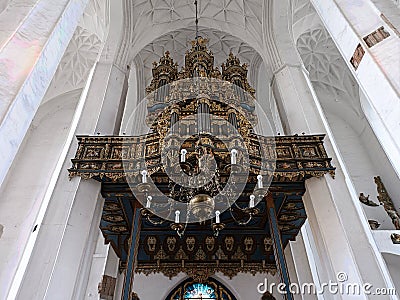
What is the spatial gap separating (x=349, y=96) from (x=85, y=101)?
1012cm

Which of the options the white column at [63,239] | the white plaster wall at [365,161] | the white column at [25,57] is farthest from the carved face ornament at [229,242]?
the white column at [25,57]

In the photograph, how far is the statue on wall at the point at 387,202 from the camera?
10804 millimetres

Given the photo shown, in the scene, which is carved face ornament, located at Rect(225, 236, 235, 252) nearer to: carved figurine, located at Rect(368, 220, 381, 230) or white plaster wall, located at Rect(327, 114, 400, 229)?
carved figurine, located at Rect(368, 220, 381, 230)

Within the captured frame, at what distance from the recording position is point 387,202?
1135cm

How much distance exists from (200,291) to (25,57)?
7.97 meters

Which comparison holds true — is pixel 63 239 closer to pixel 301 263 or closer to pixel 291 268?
pixel 301 263

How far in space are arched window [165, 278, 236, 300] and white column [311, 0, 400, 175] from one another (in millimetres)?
6805

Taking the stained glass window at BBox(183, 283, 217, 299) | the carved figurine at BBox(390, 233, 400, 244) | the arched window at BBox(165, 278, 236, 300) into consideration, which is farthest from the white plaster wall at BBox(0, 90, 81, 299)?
the carved figurine at BBox(390, 233, 400, 244)

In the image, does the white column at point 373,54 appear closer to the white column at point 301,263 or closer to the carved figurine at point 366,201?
the white column at point 301,263

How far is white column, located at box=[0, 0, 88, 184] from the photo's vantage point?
384cm

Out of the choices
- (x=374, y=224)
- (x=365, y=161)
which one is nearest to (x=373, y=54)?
(x=374, y=224)

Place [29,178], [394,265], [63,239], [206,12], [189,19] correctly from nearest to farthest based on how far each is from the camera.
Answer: [63,239] < [394,265] < [29,178] < [206,12] < [189,19]

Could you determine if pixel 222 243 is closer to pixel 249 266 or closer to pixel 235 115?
pixel 249 266

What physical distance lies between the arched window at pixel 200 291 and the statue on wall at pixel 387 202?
5212 millimetres
